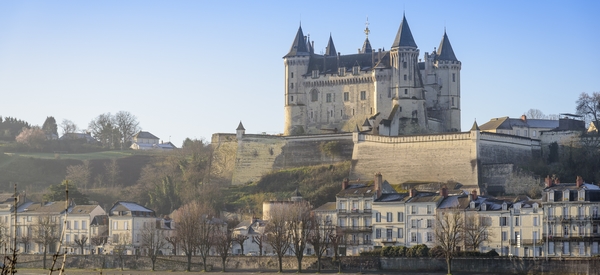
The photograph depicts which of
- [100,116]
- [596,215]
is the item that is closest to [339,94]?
[596,215]

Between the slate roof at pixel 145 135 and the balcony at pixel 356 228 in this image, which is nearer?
the balcony at pixel 356 228

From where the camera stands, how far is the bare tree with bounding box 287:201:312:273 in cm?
6178

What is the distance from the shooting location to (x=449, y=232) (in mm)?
60844

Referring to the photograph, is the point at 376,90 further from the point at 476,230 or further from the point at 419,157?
the point at 476,230

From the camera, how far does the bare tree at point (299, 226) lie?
2432 inches

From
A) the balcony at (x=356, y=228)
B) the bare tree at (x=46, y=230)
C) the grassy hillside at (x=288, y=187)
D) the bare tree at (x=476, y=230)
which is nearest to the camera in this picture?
the bare tree at (x=476, y=230)

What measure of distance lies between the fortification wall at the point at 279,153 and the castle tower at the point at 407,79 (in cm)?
635

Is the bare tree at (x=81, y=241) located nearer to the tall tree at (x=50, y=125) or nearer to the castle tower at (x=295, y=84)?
the castle tower at (x=295, y=84)

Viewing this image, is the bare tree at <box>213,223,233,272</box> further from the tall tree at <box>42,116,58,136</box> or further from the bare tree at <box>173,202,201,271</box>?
the tall tree at <box>42,116,58,136</box>

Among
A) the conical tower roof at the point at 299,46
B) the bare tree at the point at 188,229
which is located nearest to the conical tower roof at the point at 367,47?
the conical tower roof at the point at 299,46

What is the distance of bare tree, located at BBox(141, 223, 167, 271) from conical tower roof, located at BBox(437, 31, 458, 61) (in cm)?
3223

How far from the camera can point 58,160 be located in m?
119

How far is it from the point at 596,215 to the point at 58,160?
242 feet

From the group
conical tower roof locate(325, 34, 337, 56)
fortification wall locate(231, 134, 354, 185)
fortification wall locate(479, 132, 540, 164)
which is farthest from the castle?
fortification wall locate(479, 132, 540, 164)
